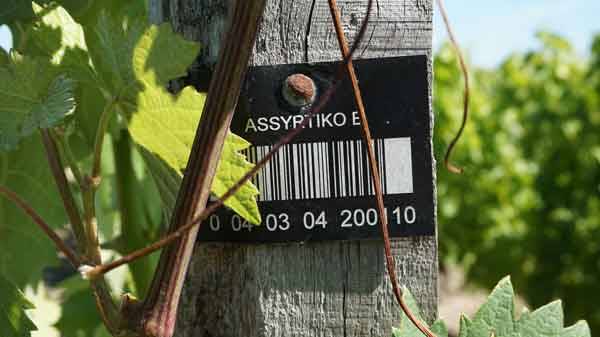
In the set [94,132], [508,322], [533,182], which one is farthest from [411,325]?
[533,182]

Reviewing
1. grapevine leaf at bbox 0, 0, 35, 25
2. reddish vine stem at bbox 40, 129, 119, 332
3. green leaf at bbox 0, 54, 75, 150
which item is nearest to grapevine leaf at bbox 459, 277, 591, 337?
reddish vine stem at bbox 40, 129, 119, 332

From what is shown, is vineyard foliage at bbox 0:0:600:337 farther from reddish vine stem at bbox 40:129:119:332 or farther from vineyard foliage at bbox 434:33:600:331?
vineyard foliage at bbox 434:33:600:331

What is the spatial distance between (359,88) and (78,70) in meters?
0.29

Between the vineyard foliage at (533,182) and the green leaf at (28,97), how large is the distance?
4.95 m

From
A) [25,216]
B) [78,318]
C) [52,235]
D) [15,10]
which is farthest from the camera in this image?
[78,318]

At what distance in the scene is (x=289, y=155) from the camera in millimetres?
809

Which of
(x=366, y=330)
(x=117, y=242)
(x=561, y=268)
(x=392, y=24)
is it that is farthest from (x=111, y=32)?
(x=561, y=268)

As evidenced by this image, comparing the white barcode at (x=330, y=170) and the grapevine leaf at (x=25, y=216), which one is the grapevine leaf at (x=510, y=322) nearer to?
the white barcode at (x=330, y=170)

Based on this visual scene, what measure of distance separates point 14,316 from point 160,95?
0.34 m

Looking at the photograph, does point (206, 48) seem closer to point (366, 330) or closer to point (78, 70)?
point (78, 70)

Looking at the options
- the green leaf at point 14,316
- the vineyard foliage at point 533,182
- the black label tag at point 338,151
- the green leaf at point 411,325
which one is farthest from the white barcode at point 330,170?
the vineyard foliage at point 533,182

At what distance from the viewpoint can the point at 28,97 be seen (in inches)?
30.0

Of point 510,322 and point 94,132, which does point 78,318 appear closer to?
point 94,132

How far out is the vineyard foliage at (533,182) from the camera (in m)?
5.66
